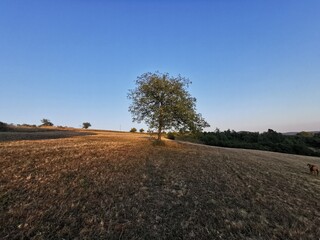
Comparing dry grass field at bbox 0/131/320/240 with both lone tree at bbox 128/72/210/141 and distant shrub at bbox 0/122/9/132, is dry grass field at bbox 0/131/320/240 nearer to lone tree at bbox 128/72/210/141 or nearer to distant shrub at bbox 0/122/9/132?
lone tree at bbox 128/72/210/141

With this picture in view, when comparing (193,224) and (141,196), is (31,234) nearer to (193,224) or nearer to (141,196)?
(141,196)

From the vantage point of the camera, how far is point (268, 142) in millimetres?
83125

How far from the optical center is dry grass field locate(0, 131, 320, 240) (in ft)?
25.7

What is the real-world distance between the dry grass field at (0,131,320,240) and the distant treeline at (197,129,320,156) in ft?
171

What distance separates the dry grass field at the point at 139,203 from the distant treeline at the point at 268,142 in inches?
2050

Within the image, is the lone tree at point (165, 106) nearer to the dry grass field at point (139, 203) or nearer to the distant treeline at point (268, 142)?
the dry grass field at point (139, 203)

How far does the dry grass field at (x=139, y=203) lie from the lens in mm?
7832

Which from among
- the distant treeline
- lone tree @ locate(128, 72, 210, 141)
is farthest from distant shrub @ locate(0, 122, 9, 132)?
→ the distant treeline

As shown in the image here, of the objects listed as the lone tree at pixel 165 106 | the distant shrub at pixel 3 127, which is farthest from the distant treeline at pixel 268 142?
the distant shrub at pixel 3 127

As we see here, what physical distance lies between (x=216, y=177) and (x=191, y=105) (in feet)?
52.7

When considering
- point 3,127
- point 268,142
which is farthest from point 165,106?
point 268,142

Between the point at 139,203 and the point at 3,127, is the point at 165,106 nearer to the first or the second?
the point at 139,203

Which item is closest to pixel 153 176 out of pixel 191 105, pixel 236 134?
pixel 191 105

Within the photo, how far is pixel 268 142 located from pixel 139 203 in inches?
3346
